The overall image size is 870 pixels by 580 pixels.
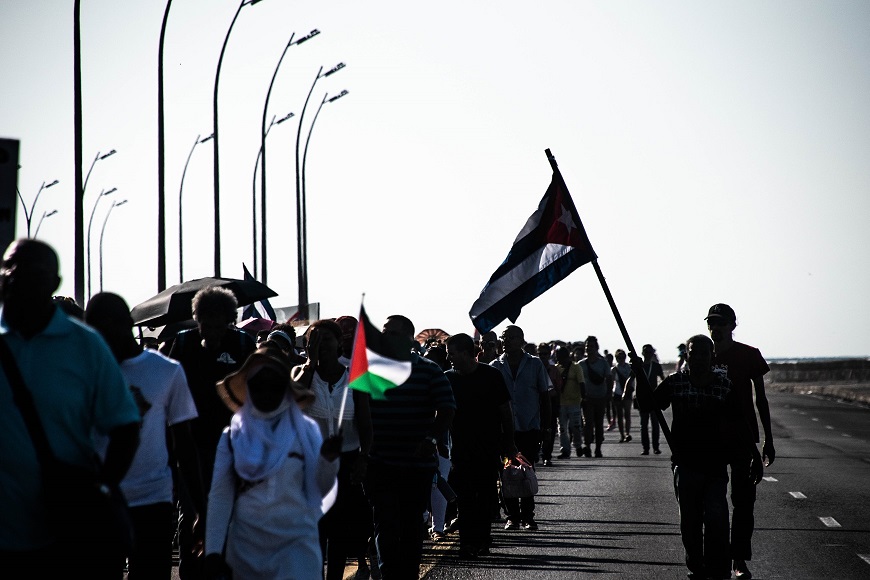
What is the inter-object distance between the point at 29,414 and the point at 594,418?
22.9 meters

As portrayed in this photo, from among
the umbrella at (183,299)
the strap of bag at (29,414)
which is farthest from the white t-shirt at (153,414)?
the umbrella at (183,299)

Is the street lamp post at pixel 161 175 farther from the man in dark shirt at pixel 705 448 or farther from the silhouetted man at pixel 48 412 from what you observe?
the silhouetted man at pixel 48 412

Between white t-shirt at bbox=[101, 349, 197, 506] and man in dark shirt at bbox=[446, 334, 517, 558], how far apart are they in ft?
16.2

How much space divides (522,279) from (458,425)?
133 cm

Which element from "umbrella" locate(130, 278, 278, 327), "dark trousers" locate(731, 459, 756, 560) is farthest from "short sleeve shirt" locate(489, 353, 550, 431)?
"dark trousers" locate(731, 459, 756, 560)

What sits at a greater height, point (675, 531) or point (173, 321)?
point (173, 321)

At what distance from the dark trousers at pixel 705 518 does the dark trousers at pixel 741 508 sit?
302mm

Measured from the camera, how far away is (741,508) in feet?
35.5

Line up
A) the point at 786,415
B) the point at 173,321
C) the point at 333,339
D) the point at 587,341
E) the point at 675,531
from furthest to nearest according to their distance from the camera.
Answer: the point at 786,415
the point at 587,341
the point at 173,321
the point at 675,531
the point at 333,339

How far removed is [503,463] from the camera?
1429 cm

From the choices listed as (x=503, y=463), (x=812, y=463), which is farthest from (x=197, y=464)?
(x=812, y=463)

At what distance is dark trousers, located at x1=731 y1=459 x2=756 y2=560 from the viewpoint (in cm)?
1050

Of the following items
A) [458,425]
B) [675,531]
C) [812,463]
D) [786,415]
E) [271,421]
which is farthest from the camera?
[786,415]

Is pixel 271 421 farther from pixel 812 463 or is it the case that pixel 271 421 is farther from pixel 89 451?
pixel 812 463
